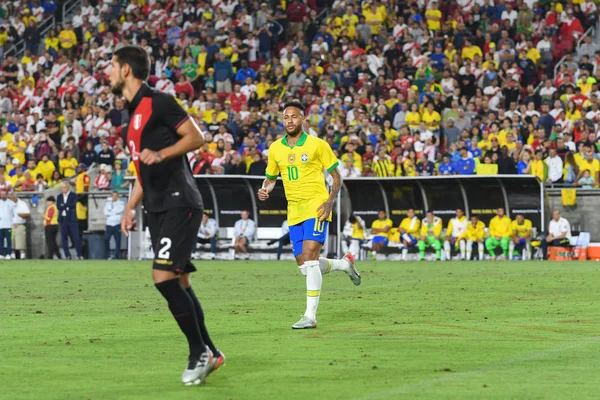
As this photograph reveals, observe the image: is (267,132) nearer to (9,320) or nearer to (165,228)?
(9,320)

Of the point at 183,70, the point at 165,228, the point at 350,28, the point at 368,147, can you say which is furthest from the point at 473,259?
the point at 165,228

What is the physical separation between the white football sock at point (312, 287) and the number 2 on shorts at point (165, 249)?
156 inches

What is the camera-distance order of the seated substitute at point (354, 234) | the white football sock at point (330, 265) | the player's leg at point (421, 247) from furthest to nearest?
the seated substitute at point (354, 234) → the player's leg at point (421, 247) → the white football sock at point (330, 265)

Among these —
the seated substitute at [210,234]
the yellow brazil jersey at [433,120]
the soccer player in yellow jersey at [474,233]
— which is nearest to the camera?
the soccer player in yellow jersey at [474,233]

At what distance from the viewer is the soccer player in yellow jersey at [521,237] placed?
30.2m

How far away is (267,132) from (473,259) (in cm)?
729

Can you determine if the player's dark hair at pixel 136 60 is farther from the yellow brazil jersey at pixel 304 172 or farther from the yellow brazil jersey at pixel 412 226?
the yellow brazil jersey at pixel 412 226

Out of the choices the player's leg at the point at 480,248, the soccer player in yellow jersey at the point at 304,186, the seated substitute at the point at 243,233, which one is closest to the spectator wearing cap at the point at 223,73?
the seated substitute at the point at 243,233

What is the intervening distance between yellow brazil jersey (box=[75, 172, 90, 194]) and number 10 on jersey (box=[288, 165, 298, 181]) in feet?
70.7

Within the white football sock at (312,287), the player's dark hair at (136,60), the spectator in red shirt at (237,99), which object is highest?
the spectator in red shirt at (237,99)

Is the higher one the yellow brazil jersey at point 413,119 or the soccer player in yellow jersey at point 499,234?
the yellow brazil jersey at point 413,119

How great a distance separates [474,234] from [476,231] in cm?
10

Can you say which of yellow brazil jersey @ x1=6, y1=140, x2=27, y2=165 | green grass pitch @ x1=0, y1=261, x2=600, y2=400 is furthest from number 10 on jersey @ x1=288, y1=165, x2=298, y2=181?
yellow brazil jersey @ x1=6, y1=140, x2=27, y2=165

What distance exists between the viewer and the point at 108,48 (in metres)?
40.8
